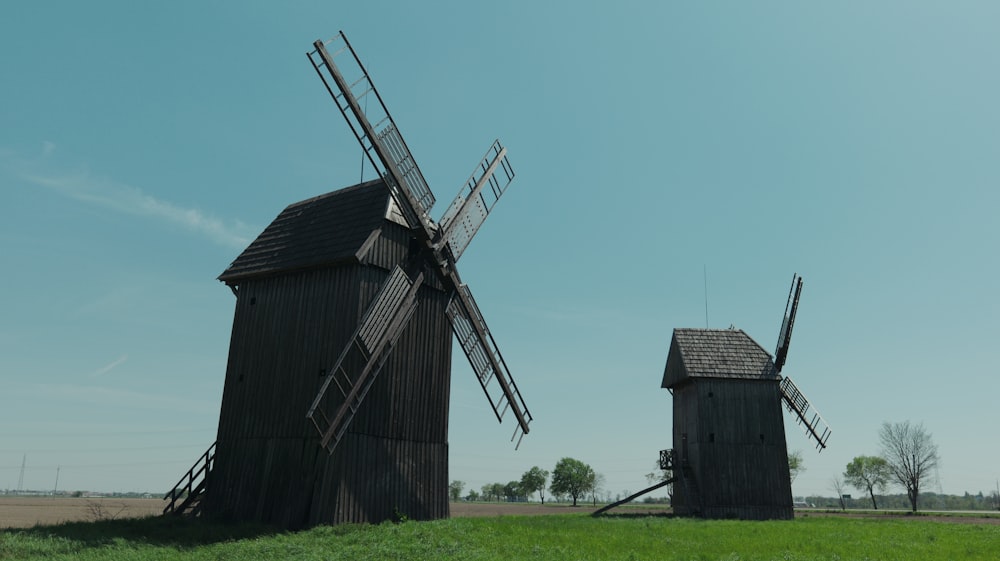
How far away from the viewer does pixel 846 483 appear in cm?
9275

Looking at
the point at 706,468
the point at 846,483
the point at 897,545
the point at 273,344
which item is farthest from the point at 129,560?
the point at 846,483

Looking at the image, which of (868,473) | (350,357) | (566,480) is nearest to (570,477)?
(566,480)

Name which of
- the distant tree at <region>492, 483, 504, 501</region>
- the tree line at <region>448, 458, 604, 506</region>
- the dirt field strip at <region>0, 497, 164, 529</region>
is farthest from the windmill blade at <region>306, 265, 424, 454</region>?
the distant tree at <region>492, 483, 504, 501</region>

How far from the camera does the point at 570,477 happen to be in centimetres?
9438

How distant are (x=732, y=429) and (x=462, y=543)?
62.7 feet

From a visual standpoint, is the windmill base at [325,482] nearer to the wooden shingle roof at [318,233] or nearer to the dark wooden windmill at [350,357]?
the dark wooden windmill at [350,357]

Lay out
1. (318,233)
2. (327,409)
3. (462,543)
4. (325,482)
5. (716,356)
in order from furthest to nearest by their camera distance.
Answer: (716,356) < (318,233) < (327,409) < (325,482) < (462,543)

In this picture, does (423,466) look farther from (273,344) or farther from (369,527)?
(273,344)

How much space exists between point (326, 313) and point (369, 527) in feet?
19.8

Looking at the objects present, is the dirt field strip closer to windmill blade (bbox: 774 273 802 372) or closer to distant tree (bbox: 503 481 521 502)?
windmill blade (bbox: 774 273 802 372)

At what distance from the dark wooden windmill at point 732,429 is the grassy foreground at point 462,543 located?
10200mm

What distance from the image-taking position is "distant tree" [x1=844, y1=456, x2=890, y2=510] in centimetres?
8225

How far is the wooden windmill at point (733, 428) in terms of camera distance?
100 feet

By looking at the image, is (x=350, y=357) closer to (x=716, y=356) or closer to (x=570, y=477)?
(x=716, y=356)
